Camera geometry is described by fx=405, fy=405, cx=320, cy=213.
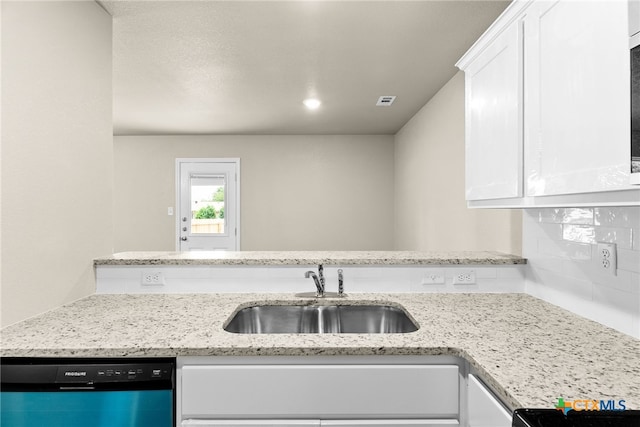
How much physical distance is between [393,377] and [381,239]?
5013 mm

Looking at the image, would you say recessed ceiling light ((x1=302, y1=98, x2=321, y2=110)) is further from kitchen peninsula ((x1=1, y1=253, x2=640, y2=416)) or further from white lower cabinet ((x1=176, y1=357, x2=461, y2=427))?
white lower cabinet ((x1=176, y1=357, x2=461, y2=427))

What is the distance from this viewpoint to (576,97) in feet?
3.83

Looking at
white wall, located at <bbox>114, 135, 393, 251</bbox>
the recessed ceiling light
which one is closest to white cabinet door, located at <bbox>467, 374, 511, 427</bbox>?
the recessed ceiling light

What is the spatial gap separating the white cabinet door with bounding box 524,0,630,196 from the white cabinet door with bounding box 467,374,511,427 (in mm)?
615

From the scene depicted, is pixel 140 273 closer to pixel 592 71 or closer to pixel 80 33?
pixel 80 33

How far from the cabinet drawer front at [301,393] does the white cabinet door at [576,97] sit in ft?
2.53

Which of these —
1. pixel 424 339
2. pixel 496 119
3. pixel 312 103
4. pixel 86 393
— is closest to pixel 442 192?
pixel 312 103

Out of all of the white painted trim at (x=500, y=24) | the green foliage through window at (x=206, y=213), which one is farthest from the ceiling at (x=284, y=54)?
the green foliage through window at (x=206, y=213)

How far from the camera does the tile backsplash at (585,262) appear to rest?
53.1 inches

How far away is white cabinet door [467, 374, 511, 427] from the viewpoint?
1004 mm

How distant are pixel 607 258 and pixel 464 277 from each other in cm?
68

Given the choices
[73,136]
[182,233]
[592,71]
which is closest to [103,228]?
[73,136]

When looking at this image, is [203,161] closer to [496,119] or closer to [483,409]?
[496,119]

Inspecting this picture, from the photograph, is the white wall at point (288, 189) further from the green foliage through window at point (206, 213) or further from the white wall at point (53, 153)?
the white wall at point (53, 153)
